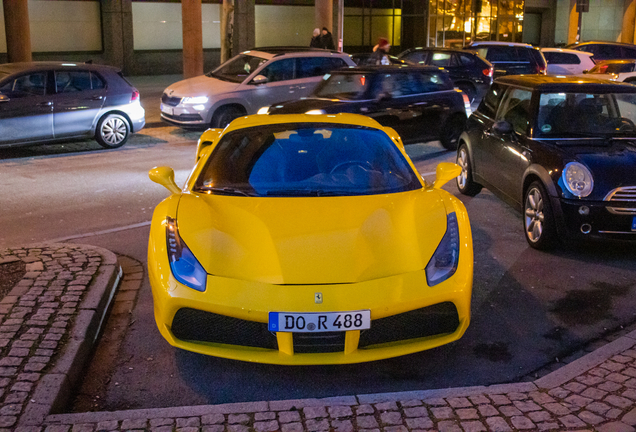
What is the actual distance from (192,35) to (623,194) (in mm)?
16206

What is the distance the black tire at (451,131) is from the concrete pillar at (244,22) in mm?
20844

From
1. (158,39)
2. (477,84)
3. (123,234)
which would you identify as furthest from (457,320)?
(158,39)

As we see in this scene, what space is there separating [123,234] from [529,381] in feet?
15.1

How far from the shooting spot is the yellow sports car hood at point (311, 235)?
4.14 m

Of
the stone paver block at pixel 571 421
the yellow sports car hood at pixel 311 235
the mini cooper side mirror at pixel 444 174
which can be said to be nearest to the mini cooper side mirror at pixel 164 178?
the yellow sports car hood at pixel 311 235

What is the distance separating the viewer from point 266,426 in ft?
11.9

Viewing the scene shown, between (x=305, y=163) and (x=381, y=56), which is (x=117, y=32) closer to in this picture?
(x=381, y=56)

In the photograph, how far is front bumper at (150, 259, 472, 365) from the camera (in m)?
3.99

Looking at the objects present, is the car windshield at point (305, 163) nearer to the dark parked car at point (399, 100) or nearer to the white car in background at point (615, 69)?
the dark parked car at point (399, 100)

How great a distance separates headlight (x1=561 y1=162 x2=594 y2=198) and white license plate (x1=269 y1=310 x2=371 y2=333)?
336cm

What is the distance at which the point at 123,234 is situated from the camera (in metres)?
7.52

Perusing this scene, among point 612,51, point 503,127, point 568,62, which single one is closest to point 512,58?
point 568,62

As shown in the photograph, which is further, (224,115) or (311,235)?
(224,115)

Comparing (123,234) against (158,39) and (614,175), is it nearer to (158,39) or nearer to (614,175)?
(614,175)
